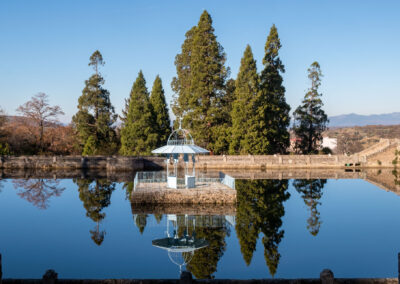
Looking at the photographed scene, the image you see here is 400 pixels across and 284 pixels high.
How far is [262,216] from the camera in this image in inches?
819

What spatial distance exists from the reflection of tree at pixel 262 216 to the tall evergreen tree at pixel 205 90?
13664mm

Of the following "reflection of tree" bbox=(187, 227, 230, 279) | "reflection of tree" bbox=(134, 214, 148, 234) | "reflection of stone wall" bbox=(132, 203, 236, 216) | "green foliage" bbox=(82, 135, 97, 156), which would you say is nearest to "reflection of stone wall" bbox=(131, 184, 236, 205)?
"reflection of stone wall" bbox=(132, 203, 236, 216)

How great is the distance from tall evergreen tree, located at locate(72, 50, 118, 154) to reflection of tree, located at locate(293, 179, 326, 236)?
82.9ft

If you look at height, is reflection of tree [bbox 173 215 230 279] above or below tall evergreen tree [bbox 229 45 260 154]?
below

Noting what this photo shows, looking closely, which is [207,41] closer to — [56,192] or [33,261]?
[56,192]

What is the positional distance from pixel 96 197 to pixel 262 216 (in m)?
11.9

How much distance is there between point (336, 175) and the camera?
133 ft

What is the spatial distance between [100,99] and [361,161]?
32.4m

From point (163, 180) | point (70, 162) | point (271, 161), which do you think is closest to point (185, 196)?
point (163, 180)

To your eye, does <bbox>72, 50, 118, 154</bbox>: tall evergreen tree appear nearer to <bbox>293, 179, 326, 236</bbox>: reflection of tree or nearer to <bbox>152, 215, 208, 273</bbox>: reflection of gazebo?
<bbox>293, 179, 326, 236</bbox>: reflection of tree

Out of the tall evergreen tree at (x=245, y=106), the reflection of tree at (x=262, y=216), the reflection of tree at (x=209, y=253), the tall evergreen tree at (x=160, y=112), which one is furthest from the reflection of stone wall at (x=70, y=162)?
the reflection of tree at (x=209, y=253)

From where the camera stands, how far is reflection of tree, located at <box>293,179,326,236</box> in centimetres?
1933

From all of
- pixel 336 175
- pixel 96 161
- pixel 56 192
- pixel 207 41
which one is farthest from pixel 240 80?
pixel 56 192

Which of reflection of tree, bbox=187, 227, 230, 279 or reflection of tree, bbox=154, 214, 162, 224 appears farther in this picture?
reflection of tree, bbox=154, 214, 162, 224
